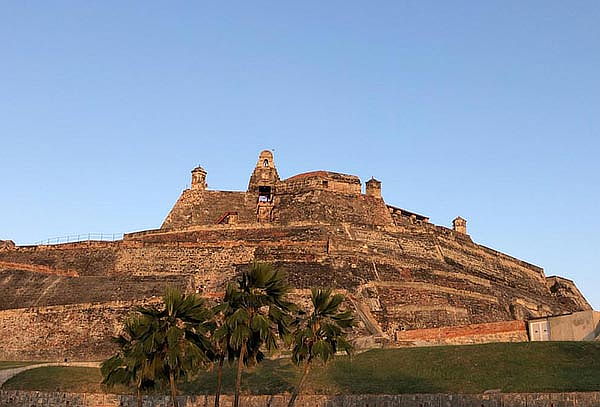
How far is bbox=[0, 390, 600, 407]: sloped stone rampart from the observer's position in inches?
804

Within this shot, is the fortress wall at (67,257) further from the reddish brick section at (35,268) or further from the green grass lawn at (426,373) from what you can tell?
the green grass lawn at (426,373)

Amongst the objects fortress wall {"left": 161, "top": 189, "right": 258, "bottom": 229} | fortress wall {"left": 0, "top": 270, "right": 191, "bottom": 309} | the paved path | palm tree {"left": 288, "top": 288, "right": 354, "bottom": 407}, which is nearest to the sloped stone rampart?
the paved path

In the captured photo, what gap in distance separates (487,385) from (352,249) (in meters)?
21.9

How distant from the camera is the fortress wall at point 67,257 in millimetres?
45938

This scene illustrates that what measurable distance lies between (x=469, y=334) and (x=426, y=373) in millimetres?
11212

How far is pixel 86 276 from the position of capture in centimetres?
4403

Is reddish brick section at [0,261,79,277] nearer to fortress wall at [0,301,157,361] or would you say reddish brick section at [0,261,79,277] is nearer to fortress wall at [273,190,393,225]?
fortress wall at [0,301,157,361]

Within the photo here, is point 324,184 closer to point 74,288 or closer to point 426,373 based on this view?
point 74,288

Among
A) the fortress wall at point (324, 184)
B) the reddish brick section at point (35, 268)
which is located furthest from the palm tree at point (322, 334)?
the fortress wall at point (324, 184)

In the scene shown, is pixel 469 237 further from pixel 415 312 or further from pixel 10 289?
pixel 10 289

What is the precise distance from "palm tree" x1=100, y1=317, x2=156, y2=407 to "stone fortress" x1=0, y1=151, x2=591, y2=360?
13.6 m

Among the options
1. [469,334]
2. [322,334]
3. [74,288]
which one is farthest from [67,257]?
[322,334]

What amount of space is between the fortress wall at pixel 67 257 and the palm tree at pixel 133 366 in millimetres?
24710

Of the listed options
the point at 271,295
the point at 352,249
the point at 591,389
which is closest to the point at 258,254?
the point at 352,249
